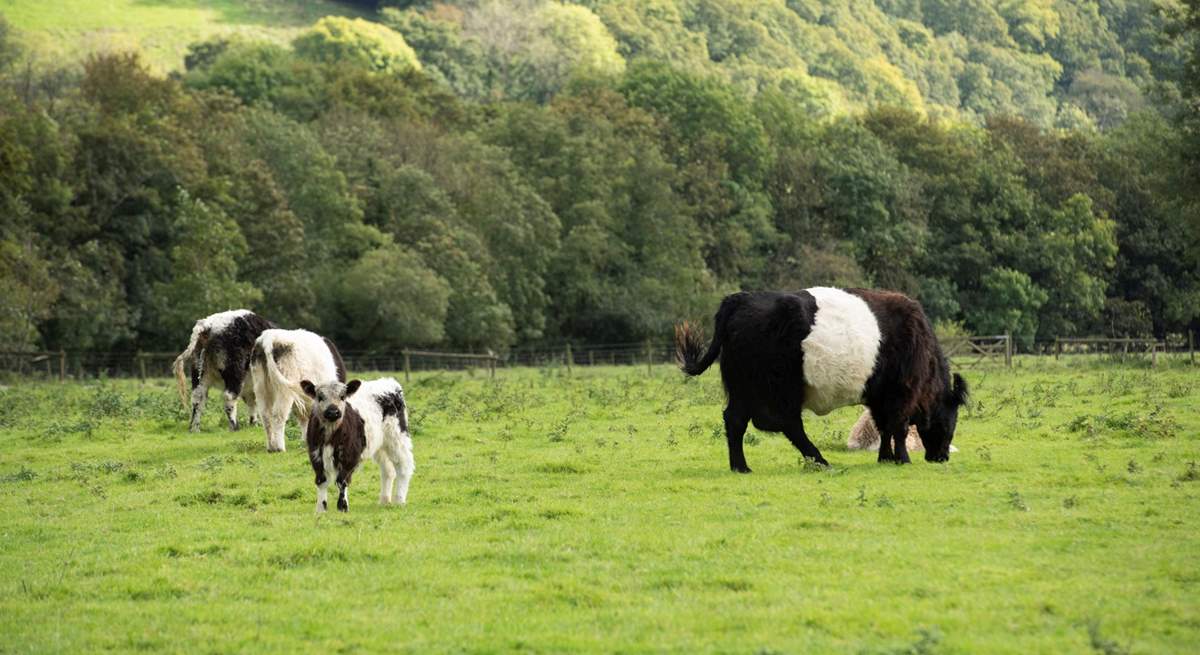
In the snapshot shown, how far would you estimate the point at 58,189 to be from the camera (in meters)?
58.2

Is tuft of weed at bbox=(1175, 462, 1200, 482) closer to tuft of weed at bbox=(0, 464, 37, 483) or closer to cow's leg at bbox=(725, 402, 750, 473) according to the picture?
cow's leg at bbox=(725, 402, 750, 473)

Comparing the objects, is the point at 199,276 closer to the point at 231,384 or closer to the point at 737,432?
the point at 231,384

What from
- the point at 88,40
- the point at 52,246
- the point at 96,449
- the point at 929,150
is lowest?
the point at 96,449

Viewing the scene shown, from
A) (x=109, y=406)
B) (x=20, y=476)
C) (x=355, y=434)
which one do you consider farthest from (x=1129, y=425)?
(x=109, y=406)

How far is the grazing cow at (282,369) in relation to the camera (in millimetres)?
23906

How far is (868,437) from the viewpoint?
23141 mm

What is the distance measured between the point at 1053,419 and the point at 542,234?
52.2m

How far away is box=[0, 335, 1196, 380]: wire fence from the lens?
49844 mm

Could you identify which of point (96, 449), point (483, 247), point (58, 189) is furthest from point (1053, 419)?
point (483, 247)

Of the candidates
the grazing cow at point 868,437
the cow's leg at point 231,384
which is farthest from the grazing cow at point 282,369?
the grazing cow at point 868,437

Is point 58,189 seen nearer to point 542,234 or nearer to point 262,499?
point 542,234

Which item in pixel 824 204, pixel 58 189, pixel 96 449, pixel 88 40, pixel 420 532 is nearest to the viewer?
pixel 420 532

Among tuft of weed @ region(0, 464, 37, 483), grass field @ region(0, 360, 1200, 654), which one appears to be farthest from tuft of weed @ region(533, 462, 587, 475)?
tuft of weed @ region(0, 464, 37, 483)

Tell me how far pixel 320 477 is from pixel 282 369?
7.30 metres
